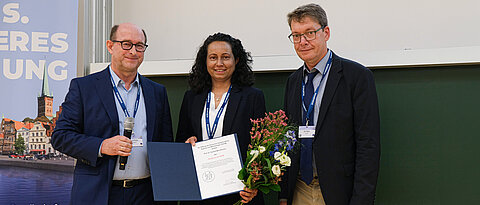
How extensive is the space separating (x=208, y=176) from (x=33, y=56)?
→ 2371mm

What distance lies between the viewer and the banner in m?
3.70

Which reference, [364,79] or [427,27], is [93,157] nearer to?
[364,79]

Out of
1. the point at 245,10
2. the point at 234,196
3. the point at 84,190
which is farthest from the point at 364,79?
the point at 245,10

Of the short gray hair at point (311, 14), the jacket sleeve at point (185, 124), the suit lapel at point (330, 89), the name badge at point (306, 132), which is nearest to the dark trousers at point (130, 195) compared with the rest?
the jacket sleeve at point (185, 124)

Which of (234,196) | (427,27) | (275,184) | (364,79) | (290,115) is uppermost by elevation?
(427,27)

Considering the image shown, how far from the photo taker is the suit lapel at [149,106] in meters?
2.62

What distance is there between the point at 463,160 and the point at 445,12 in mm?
1684

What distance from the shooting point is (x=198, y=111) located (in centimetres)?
283

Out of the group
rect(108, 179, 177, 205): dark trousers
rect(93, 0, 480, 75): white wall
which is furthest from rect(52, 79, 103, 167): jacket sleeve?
rect(93, 0, 480, 75): white wall

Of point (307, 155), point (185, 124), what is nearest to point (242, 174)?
point (307, 155)

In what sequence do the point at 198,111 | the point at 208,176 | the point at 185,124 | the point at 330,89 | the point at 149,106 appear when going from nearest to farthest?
the point at 330,89, the point at 208,176, the point at 149,106, the point at 198,111, the point at 185,124

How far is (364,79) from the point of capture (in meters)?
2.35

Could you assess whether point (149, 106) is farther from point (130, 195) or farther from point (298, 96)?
point (298, 96)

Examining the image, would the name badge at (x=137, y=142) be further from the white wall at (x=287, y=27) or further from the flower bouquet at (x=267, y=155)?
the white wall at (x=287, y=27)
